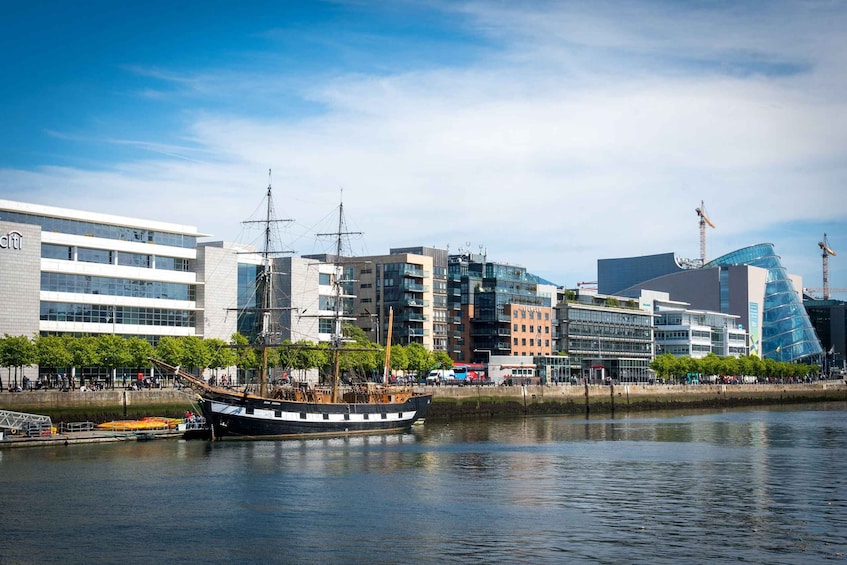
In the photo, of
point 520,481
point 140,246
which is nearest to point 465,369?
point 140,246

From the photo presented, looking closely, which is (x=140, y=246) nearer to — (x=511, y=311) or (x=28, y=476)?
(x=28, y=476)

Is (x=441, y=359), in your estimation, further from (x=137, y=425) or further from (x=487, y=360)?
(x=137, y=425)

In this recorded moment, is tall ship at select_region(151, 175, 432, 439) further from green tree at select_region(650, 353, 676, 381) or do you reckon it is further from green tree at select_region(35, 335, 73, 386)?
green tree at select_region(650, 353, 676, 381)

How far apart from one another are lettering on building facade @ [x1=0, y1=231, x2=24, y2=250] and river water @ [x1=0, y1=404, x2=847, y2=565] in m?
33.0

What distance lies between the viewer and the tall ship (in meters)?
88.8

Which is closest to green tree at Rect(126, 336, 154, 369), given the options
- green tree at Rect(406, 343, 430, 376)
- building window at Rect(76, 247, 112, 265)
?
building window at Rect(76, 247, 112, 265)

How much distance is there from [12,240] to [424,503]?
66084 mm

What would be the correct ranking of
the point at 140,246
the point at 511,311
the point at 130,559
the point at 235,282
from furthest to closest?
the point at 511,311
the point at 235,282
the point at 140,246
the point at 130,559

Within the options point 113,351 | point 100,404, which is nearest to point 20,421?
point 100,404

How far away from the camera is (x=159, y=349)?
10894 cm

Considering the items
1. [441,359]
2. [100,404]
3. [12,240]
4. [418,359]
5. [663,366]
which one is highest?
[12,240]

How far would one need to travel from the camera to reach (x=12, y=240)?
105 meters

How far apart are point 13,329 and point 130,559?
69908 mm

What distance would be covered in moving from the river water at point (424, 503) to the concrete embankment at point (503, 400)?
11086 millimetres
